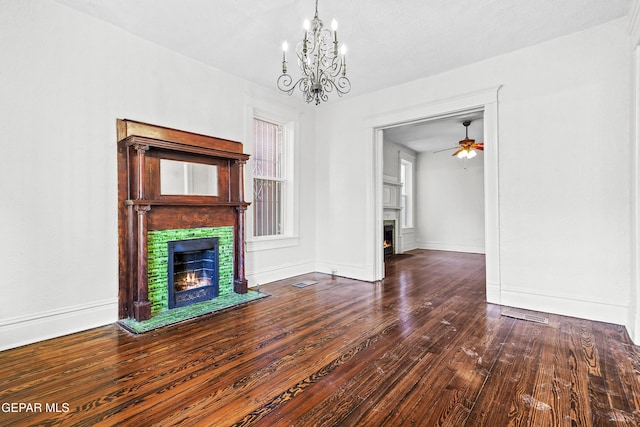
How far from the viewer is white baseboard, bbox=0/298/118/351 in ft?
8.19

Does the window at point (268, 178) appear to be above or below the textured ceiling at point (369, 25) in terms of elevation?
below

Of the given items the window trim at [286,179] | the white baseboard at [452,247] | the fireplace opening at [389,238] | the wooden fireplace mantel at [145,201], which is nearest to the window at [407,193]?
the white baseboard at [452,247]

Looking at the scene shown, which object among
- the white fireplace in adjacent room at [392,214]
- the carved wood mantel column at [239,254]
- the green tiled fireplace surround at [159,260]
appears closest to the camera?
the green tiled fireplace surround at [159,260]

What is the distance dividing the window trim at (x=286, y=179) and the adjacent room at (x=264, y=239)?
64 millimetres

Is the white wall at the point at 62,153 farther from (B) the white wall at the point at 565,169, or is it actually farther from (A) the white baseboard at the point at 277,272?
(B) the white wall at the point at 565,169

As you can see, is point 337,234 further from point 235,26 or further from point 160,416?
point 160,416

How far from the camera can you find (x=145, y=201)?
3.00 meters

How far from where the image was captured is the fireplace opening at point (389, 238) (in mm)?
7680

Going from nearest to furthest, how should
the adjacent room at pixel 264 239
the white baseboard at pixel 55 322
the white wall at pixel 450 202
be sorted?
the adjacent room at pixel 264 239, the white baseboard at pixel 55 322, the white wall at pixel 450 202

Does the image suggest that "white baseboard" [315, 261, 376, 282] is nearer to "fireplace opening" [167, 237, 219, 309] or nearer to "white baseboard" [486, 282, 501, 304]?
"white baseboard" [486, 282, 501, 304]

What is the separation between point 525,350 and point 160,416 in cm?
256

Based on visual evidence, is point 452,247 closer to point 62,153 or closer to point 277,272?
point 277,272

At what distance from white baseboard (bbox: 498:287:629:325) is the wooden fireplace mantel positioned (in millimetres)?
3413

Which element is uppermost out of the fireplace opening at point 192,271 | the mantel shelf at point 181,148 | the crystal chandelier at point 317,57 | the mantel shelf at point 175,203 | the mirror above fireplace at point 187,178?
the crystal chandelier at point 317,57
